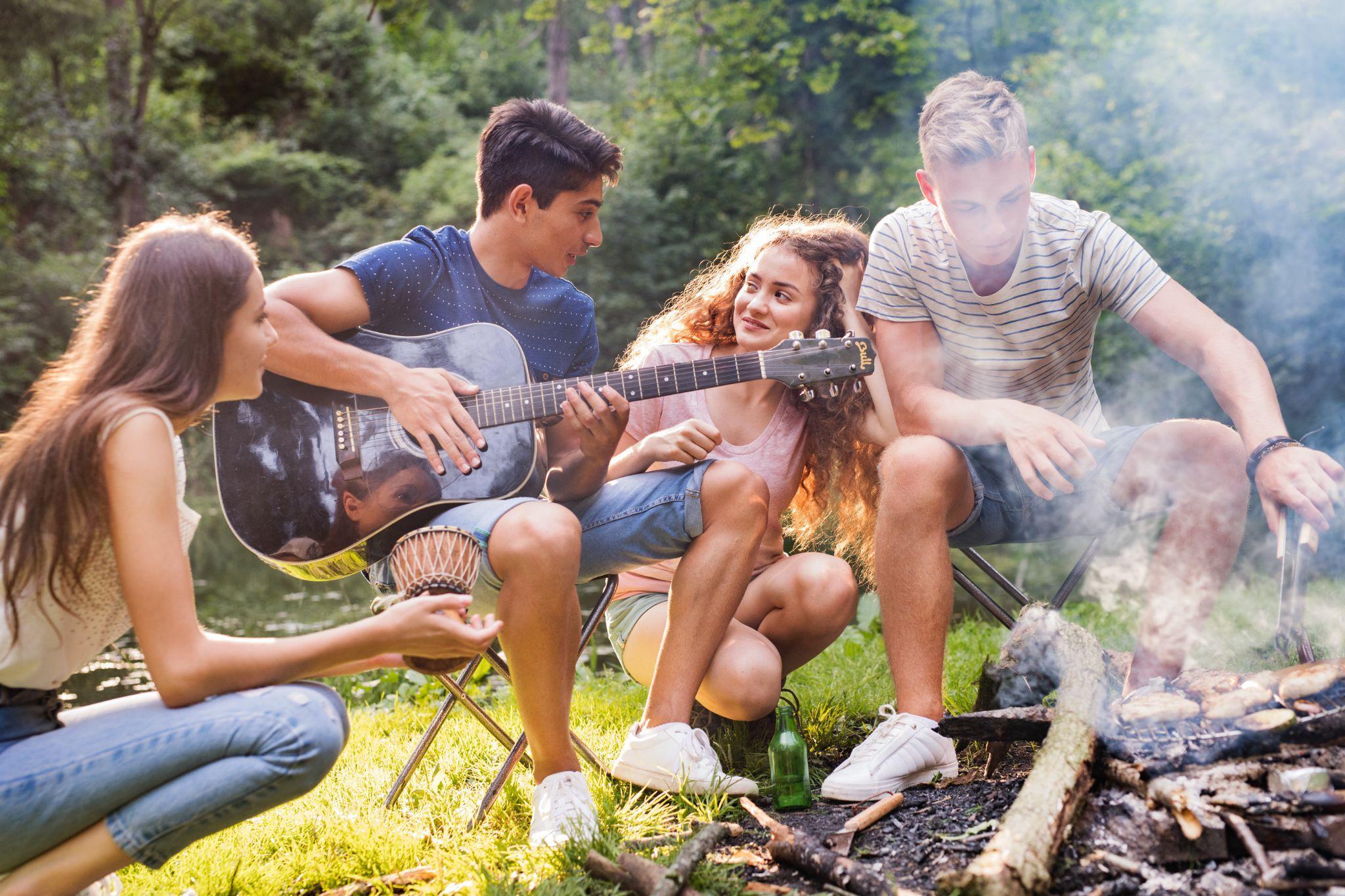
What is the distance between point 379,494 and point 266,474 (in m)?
0.29

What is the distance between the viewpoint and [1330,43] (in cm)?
776

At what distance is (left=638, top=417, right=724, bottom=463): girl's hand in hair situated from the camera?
2682 millimetres

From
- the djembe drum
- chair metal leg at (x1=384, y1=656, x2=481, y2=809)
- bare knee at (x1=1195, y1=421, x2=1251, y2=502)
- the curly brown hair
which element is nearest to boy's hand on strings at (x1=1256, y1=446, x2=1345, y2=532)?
bare knee at (x1=1195, y1=421, x2=1251, y2=502)

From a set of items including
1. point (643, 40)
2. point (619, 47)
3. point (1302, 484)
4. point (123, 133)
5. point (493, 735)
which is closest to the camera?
point (1302, 484)

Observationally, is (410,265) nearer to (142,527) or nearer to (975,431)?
(142,527)

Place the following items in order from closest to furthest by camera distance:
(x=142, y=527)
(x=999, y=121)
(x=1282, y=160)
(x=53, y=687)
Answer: (x=142, y=527) → (x=53, y=687) → (x=999, y=121) → (x=1282, y=160)

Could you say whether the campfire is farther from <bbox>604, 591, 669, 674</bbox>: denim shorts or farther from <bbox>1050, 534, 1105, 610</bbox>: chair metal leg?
<bbox>604, 591, 669, 674</bbox>: denim shorts

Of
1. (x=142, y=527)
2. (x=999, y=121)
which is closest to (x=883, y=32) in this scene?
(x=999, y=121)

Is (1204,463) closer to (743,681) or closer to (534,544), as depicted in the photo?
(743,681)

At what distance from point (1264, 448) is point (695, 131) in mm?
13731

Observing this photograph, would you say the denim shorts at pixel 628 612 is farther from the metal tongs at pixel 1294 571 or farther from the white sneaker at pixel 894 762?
the metal tongs at pixel 1294 571

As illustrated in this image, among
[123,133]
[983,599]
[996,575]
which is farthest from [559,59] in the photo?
[983,599]

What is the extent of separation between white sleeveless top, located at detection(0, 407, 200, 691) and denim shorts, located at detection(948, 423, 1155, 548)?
2027 mm

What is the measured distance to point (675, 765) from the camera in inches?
98.5
